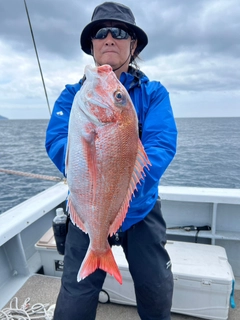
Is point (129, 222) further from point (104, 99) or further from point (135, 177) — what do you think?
point (104, 99)

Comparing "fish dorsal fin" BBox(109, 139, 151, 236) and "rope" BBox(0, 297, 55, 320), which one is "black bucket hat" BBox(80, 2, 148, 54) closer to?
"fish dorsal fin" BBox(109, 139, 151, 236)

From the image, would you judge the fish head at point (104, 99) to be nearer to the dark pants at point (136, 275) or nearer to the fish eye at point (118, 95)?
the fish eye at point (118, 95)

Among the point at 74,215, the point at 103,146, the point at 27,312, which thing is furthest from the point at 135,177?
the point at 27,312

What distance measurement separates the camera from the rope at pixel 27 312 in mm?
2959

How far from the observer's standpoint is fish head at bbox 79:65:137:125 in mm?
1479

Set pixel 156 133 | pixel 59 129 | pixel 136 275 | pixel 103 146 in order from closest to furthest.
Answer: pixel 103 146 → pixel 156 133 → pixel 59 129 → pixel 136 275

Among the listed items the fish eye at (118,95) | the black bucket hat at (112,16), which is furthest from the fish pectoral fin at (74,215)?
the black bucket hat at (112,16)

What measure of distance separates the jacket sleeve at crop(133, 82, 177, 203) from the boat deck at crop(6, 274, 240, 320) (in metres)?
1.75

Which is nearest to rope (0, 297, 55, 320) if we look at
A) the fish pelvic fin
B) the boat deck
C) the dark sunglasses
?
the boat deck

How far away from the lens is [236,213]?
153 inches

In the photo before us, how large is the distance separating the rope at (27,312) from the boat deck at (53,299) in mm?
81

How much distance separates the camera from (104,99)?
4.89 feet

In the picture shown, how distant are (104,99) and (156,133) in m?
0.58

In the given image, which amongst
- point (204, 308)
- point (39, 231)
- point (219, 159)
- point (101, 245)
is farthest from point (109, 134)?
point (219, 159)
